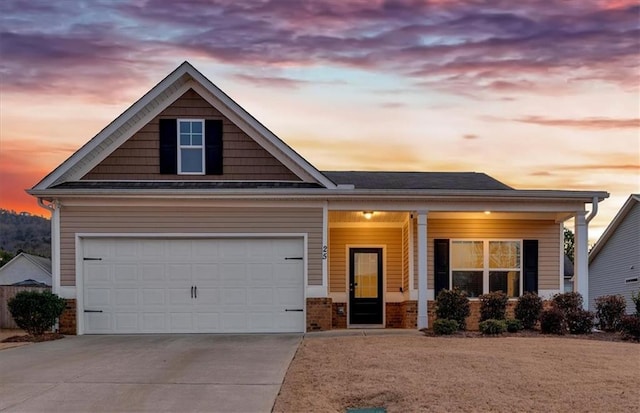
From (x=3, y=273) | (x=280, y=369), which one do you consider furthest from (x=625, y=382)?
(x=3, y=273)

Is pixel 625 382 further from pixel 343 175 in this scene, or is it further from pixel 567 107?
pixel 343 175

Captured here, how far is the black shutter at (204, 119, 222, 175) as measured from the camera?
17.0m

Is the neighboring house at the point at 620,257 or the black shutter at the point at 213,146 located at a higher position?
the black shutter at the point at 213,146

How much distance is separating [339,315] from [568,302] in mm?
6165

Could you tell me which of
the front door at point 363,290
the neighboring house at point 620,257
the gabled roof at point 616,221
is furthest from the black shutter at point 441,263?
the gabled roof at point 616,221

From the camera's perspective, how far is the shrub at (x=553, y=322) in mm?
14836

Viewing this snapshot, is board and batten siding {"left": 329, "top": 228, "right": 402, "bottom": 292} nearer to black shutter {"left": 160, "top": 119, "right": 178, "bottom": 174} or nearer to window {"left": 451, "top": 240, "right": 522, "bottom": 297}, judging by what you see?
window {"left": 451, "top": 240, "right": 522, "bottom": 297}

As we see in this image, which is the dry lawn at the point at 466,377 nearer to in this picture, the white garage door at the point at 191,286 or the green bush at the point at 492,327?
the green bush at the point at 492,327

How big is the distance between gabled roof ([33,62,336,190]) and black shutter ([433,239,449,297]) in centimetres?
355

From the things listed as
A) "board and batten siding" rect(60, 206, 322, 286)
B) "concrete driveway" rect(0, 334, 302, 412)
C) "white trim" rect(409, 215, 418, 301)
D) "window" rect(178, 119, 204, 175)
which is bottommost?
"concrete driveway" rect(0, 334, 302, 412)

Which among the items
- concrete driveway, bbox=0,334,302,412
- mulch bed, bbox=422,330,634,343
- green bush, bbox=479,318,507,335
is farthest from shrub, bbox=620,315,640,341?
concrete driveway, bbox=0,334,302,412

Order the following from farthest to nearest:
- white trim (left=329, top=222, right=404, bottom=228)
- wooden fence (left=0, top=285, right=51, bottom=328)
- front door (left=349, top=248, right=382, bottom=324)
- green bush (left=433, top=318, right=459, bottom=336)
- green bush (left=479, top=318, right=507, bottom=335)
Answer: wooden fence (left=0, top=285, right=51, bottom=328) < front door (left=349, top=248, right=382, bottom=324) < white trim (left=329, top=222, right=404, bottom=228) < green bush (left=433, top=318, right=459, bottom=336) < green bush (left=479, top=318, right=507, bottom=335)

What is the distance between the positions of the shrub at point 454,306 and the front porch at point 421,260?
1.17 meters

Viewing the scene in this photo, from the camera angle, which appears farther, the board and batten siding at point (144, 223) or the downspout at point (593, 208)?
the downspout at point (593, 208)
